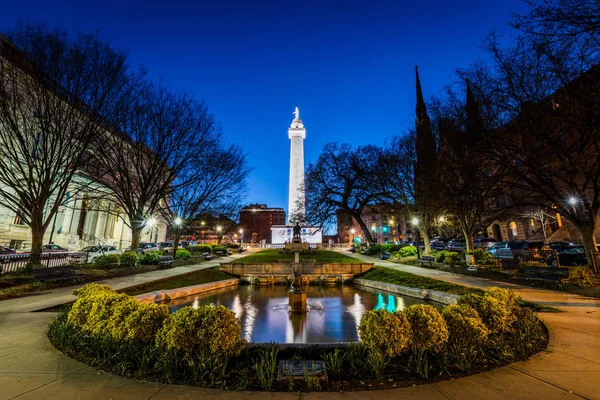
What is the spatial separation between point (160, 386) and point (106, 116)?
17.4 m

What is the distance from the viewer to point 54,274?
13.0 meters

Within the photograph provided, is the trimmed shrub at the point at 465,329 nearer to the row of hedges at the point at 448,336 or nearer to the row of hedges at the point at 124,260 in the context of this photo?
the row of hedges at the point at 448,336

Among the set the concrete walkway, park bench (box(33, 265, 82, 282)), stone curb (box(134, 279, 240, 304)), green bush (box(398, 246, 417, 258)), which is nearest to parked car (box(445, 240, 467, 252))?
green bush (box(398, 246, 417, 258))

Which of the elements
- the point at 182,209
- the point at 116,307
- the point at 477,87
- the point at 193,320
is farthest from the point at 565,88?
the point at 182,209

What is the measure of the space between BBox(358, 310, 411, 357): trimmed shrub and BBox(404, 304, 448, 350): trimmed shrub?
183mm

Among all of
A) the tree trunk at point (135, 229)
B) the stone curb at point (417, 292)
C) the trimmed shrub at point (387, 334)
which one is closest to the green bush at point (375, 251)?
the stone curb at point (417, 292)

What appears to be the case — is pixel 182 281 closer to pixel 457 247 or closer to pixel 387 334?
pixel 387 334

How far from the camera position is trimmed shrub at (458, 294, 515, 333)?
214 inches

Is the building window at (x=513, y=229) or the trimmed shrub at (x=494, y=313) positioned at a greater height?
the building window at (x=513, y=229)

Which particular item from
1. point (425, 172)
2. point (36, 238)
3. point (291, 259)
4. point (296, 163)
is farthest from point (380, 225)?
point (36, 238)

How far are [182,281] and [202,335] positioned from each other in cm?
1166

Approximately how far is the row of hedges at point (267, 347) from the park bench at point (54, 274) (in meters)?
9.71

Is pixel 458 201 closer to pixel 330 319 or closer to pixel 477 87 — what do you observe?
pixel 477 87

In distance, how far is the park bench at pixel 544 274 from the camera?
40.9 feet
